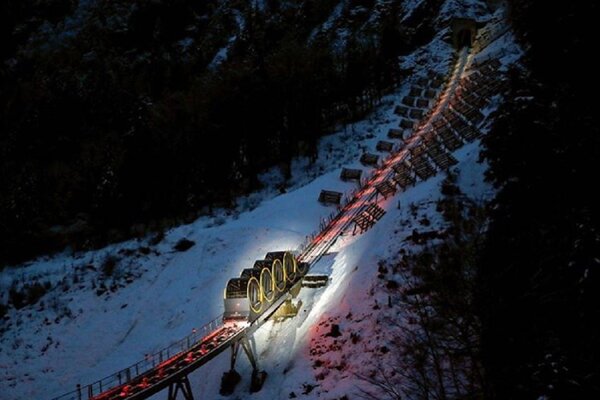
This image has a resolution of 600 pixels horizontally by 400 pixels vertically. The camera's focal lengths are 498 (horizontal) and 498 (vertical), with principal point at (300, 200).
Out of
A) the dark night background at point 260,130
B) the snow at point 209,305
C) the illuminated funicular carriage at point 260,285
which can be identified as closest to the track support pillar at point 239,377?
the snow at point 209,305

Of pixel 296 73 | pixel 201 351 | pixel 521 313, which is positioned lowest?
pixel 201 351

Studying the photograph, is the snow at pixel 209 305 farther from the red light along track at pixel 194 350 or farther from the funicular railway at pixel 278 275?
the funicular railway at pixel 278 275

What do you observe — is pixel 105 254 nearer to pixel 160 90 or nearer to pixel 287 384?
pixel 287 384

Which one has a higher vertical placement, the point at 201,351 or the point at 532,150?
the point at 532,150

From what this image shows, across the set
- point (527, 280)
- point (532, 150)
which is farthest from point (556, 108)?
point (527, 280)

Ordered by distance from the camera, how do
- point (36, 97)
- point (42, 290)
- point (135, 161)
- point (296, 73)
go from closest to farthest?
point (42, 290) < point (135, 161) < point (296, 73) < point (36, 97)

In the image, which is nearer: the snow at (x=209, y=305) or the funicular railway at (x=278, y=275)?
the funicular railway at (x=278, y=275)

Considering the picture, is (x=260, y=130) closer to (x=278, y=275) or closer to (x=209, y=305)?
(x=209, y=305)
